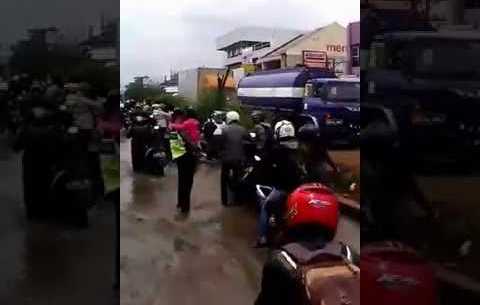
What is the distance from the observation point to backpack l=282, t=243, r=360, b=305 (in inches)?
55.2

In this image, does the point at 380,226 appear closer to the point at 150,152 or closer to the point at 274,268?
the point at 274,268

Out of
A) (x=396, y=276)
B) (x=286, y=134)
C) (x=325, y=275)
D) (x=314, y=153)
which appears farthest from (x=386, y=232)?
(x=286, y=134)

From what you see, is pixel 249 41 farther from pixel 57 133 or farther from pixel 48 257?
pixel 48 257

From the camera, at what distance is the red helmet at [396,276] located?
4.24 ft

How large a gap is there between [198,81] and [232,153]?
0.37 m

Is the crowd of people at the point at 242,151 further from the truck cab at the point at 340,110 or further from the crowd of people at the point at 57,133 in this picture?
the crowd of people at the point at 57,133

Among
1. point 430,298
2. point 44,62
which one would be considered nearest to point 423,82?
point 430,298

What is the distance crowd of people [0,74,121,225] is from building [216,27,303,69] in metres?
0.33

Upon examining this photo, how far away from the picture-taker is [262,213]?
5.40ft

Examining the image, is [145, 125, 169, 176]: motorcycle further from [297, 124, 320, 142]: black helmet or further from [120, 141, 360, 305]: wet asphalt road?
[297, 124, 320, 142]: black helmet

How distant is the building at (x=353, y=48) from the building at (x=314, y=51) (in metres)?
0.01

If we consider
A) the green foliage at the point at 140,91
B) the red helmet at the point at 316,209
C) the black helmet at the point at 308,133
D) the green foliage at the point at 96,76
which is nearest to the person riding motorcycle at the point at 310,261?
the red helmet at the point at 316,209

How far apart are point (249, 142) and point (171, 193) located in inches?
11.8

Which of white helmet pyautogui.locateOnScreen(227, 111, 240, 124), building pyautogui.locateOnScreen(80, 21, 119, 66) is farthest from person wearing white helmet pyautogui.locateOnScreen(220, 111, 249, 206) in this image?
building pyautogui.locateOnScreen(80, 21, 119, 66)
